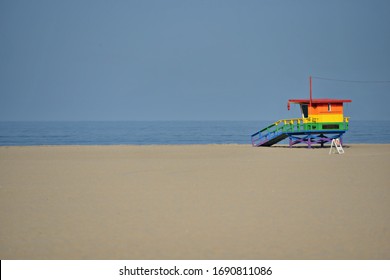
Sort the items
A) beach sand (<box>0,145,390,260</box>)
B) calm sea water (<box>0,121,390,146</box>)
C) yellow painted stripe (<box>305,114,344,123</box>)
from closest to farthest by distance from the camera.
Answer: beach sand (<box>0,145,390,260</box>)
yellow painted stripe (<box>305,114,344,123</box>)
calm sea water (<box>0,121,390,146</box>)

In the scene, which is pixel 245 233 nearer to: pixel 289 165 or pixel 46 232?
pixel 46 232

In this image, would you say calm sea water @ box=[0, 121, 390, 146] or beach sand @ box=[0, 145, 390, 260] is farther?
calm sea water @ box=[0, 121, 390, 146]

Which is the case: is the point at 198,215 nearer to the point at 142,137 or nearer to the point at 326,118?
the point at 326,118

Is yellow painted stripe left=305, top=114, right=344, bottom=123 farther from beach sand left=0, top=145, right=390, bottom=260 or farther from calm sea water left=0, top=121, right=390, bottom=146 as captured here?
calm sea water left=0, top=121, right=390, bottom=146

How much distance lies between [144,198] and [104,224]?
329 centimetres

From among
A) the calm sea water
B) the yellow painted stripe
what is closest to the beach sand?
the yellow painted stripe

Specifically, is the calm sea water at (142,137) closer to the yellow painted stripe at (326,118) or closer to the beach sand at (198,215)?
the yellow painted stripe at (326,118)

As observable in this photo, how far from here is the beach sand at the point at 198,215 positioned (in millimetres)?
8992

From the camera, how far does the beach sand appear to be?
29.5ft

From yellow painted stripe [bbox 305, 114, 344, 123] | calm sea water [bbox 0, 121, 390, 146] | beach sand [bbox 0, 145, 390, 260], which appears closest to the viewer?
beach sand [bbox 0, 145, 390, 260]

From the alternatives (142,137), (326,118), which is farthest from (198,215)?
(142,137)

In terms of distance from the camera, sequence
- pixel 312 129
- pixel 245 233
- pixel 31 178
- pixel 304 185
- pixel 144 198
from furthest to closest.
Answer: pixel 312 129 → pixel 31 178 → pixel 304 185 → pixel 144 198 → pixel 245 233

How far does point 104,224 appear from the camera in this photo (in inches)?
434
